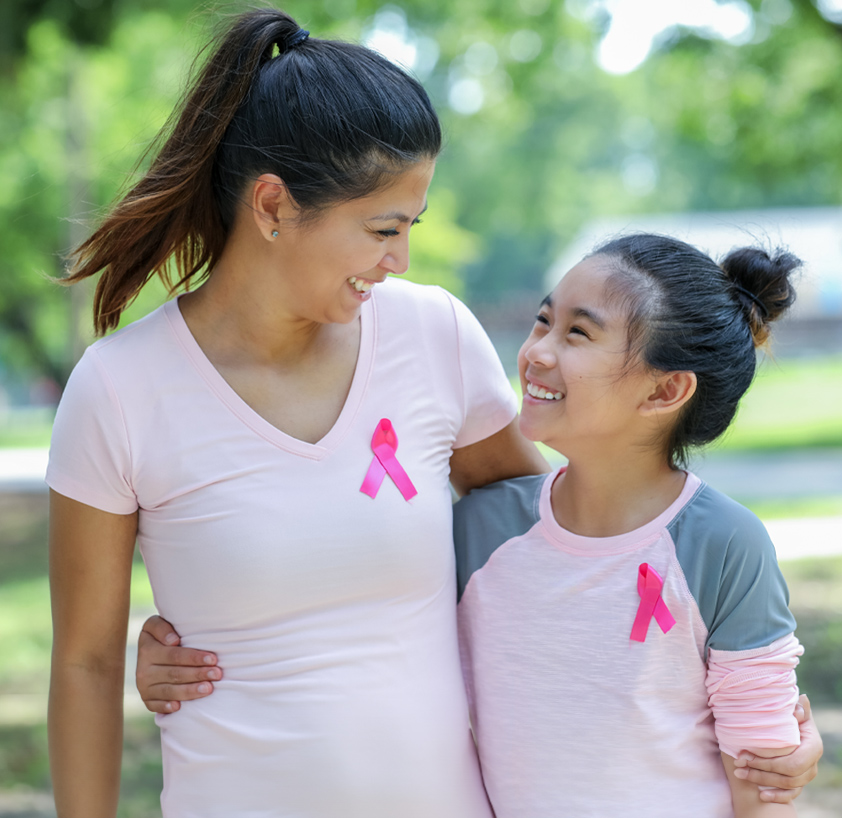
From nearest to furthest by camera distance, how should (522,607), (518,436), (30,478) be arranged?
(522,607) → (518,436) → (30,478)

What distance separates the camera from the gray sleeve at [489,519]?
1.92 meters

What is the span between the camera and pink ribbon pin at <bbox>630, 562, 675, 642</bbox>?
1696mm

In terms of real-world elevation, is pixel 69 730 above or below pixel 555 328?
below

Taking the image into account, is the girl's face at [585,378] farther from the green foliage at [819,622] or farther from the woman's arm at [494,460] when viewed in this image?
the green foliage at [819,622]

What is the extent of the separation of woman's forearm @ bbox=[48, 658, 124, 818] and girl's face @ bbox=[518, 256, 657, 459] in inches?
36.1

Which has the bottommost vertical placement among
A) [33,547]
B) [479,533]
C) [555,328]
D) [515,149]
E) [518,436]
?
[33,547]

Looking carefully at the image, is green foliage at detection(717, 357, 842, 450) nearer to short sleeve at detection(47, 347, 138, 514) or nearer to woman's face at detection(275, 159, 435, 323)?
woman's face at detection(275, 159, 435, 323)

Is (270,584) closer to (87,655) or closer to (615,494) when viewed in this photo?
(87,655)

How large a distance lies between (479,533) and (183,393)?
0.63 meters

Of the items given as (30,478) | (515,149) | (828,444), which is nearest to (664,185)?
(515,149)

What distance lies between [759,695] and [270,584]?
2.68 feet

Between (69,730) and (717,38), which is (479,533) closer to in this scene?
(69,730)

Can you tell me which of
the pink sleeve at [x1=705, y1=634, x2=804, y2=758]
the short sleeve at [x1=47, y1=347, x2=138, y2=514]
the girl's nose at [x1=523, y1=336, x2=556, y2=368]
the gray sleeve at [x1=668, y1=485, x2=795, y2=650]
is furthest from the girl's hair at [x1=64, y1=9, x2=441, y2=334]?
the pink sleeve at [x1=705, y1=634, x2=804, y2=758]

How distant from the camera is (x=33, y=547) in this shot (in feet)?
30.8
